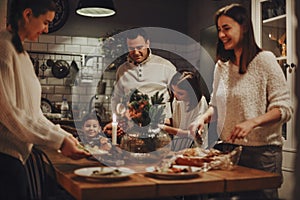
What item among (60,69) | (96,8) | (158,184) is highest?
(96,8)

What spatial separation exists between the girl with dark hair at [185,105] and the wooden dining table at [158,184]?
359 millimetres

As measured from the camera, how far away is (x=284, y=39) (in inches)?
56.4

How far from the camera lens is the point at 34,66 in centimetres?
129

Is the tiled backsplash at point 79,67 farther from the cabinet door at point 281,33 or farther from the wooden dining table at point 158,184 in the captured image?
the cabinet door at point 281,33

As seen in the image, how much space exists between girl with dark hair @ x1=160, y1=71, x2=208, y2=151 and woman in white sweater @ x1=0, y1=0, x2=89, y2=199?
424mm

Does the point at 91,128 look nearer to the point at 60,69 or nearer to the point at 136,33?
the point at 60,69

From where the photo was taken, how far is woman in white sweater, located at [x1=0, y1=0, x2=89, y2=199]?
1150 mm

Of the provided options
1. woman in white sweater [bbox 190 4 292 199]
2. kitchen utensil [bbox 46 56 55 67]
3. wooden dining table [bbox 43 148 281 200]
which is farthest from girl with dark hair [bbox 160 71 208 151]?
kitchen utensil [bbox 46 56 55 67]

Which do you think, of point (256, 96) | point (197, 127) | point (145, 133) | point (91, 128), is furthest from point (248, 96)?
point (91, 128)

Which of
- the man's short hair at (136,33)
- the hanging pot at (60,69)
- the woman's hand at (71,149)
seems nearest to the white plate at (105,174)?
the woman's hand at (71,149)

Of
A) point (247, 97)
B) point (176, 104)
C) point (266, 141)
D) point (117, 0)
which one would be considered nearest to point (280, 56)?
point (247, 97)

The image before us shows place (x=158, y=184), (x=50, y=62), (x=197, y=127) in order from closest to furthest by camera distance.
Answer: (x=158, y=184)
(x=50, y=62)
(x=197, y=127)

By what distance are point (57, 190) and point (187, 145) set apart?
0.50 metres

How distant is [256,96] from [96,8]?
27.1 inches
